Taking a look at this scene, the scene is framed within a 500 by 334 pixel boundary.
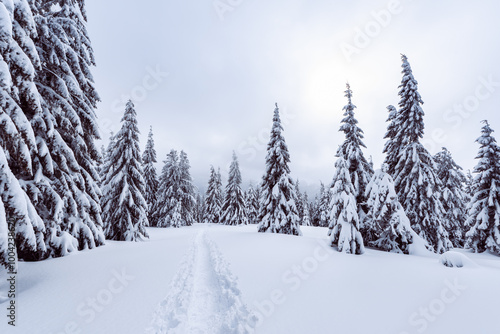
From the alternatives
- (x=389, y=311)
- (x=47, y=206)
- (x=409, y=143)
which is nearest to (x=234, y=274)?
(x=389, y=311)

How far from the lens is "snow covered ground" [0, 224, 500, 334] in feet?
17.1

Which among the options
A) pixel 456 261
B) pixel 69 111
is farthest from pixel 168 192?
pixel 456 261

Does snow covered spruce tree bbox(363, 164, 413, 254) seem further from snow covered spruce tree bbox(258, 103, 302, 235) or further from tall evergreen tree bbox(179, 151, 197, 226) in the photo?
tall evergreen tree bbox(179, 151, 197, 226)

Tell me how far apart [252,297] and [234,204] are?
37.0 meters

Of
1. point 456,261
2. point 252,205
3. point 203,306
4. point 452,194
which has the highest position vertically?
point 452,194

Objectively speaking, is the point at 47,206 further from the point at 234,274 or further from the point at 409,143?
the point at 409,143

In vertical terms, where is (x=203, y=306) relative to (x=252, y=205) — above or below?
below

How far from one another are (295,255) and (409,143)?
14289mm

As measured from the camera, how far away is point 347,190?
1383 centimetres

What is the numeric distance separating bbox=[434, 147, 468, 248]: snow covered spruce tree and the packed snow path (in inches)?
1060

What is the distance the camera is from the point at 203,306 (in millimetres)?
6398

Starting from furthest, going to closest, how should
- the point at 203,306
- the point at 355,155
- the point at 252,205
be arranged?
the point at 252,205
the point at 355,155
the point at 203,306

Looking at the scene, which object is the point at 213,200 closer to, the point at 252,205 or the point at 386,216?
the point at 252,205

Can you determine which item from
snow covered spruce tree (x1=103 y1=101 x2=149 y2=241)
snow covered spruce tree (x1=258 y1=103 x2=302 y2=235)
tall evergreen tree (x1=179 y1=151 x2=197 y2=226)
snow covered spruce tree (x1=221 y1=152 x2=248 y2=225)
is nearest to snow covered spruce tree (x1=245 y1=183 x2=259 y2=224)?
snow covered spruce tree (x1=221 y1=152 x2=248 y2=225)
